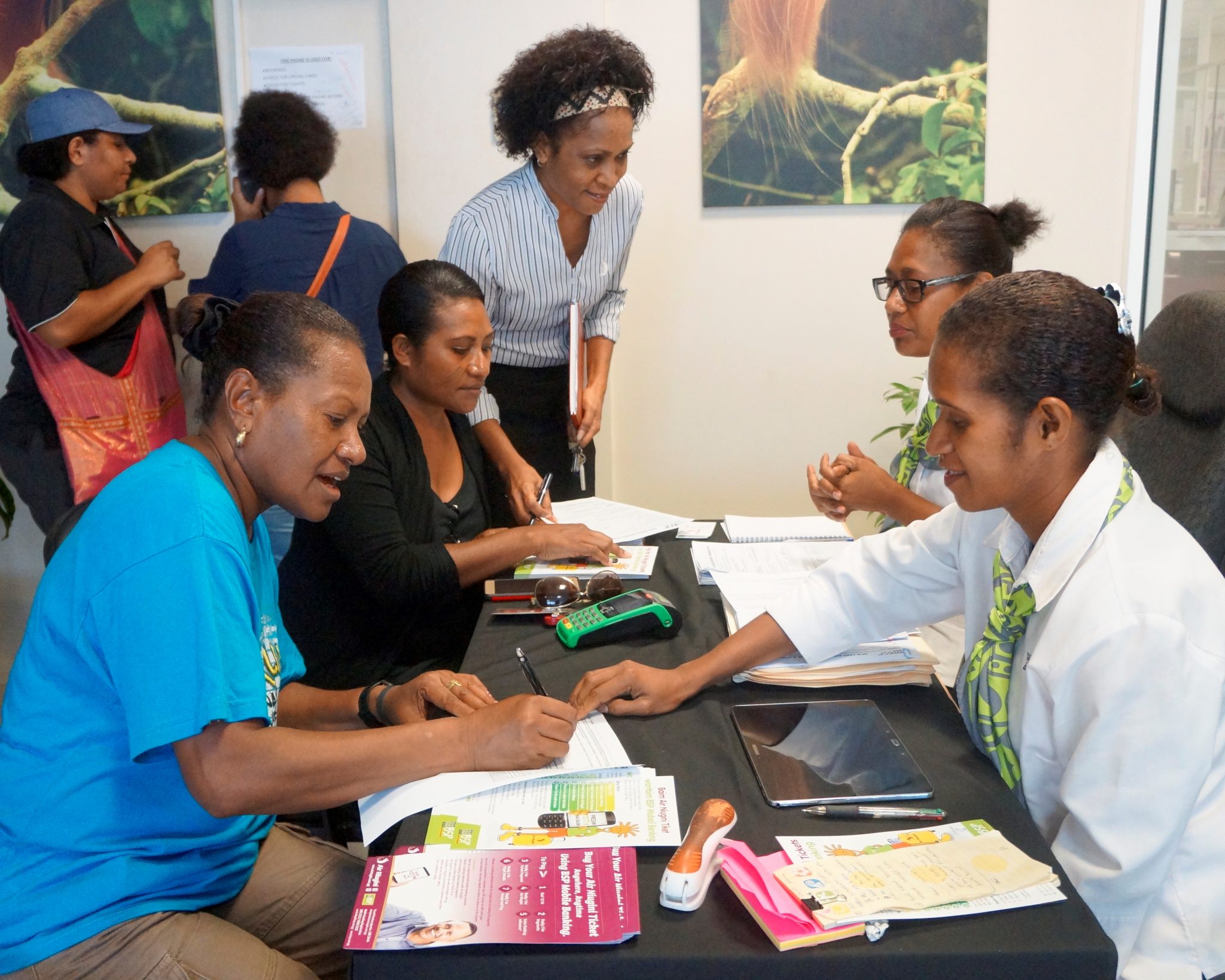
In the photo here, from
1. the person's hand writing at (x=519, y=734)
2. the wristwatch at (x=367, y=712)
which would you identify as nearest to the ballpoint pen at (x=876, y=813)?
the person's hand writing at (x=519, y=734)

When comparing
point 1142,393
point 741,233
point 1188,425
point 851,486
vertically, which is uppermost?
point 741,233

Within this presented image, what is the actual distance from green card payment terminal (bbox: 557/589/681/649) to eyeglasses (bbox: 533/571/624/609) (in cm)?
9

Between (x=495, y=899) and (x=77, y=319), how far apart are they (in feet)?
7.37

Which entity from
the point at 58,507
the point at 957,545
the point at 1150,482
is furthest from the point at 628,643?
the point at 58,507

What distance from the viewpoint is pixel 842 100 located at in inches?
130

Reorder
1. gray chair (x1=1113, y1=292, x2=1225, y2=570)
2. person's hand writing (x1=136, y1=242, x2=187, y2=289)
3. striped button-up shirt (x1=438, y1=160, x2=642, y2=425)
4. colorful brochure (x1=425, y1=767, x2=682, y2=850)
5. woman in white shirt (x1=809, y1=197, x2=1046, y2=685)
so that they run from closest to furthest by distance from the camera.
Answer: colorful brochure (x1=425, y1=767, x2=682, y2=850) → gray chair (x1=1113, y1=292, x2=1225, y2=570) → woman in white shirt (x1=809, y1=197, x2=1046, y2=685) → striped button-up shirt (x1=438, y1=160, x2=642, y2=425) → person's hand writing (x1=136, y1=242, x2=187, y2=289)

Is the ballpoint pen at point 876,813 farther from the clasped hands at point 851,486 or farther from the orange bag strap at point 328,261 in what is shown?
the orange bag strap at point 328,261

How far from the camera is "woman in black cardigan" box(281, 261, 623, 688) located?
1.87m

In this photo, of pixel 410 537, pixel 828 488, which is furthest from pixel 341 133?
pixel 828 488

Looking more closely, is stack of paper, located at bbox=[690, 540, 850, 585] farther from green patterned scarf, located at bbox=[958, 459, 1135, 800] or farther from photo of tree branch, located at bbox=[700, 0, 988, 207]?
photo of tree branch, located at bbox=[700, 0, 988, 207]

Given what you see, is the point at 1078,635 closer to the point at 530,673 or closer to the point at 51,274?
the point at 530,673

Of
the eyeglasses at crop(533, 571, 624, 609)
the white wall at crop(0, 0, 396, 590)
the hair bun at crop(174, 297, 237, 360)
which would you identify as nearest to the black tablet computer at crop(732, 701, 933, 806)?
the eyeglasses at crop(533, 571, 624, 609)

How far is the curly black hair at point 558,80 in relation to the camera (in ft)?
7.81

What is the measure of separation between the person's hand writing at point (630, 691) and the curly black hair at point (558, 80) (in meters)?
1.51
